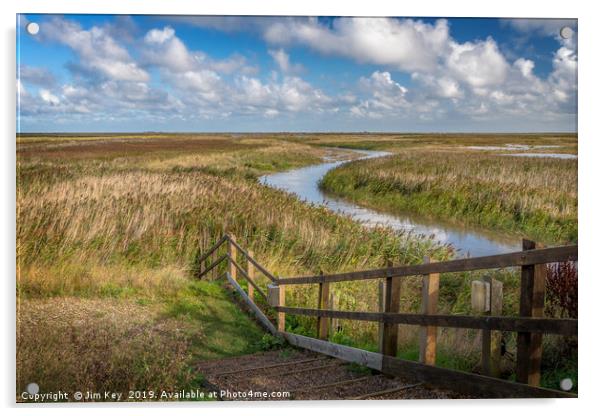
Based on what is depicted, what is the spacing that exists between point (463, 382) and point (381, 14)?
4.38 metres

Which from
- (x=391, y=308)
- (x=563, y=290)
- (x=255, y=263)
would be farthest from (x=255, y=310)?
(x=563, y=290)

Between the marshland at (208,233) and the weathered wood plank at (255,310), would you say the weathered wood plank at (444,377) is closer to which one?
the marshland at (208,233)

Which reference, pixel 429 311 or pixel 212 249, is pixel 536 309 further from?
pixel 212 249

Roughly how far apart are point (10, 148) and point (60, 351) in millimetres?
2370

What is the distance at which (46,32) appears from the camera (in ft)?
23.0

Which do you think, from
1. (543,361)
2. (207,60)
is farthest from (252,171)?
(543,361)

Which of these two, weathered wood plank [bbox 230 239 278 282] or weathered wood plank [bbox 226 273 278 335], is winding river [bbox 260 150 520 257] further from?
weathered wood plank [bbox 226 273 278 335]

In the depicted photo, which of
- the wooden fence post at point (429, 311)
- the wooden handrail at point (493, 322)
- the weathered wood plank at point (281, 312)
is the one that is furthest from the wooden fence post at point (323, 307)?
the wooden fence post at point (429, 311)

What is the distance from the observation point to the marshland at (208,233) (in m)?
6.53

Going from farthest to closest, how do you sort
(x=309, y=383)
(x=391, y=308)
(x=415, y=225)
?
(x=415, y=225) → (x=309, y=383) → (x=391, y=308)

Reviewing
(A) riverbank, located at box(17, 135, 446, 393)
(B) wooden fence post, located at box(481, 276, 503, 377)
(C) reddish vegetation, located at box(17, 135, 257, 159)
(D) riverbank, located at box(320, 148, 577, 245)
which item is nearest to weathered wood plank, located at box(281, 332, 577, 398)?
(B) wooden fence post, located at box(481, 276, 503, 377)

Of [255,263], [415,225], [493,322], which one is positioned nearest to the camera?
[493,322]

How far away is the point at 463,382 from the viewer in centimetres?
502

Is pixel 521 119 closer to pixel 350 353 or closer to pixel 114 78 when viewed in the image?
pixel 350 353
